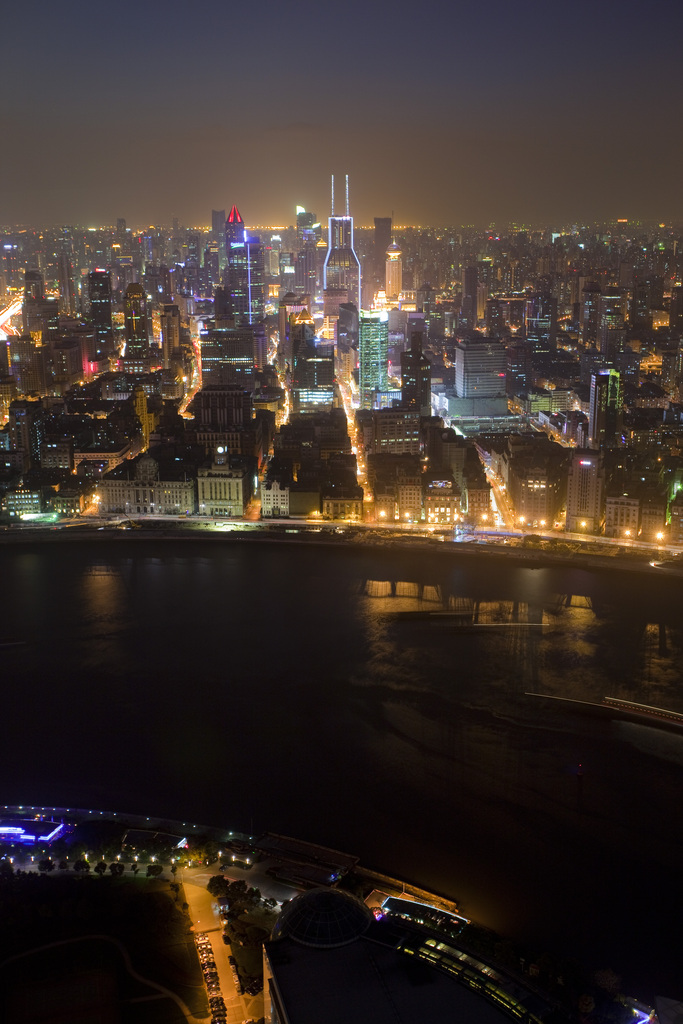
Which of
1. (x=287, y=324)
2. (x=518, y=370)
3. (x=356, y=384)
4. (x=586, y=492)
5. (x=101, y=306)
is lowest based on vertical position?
(x=586, y=492)

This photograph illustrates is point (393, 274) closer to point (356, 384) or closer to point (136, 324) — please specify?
point (136, 324)

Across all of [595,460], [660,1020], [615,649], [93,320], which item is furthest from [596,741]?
[93,320]

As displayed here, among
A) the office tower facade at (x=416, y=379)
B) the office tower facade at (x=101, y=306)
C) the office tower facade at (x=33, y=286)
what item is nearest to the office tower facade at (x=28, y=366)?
the office tower facade at (x=101, y=306)

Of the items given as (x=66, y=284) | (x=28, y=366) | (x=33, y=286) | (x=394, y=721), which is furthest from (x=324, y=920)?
(x=66, y=284)

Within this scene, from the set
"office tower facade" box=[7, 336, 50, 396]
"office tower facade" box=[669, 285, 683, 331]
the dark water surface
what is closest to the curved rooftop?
the dark water surface

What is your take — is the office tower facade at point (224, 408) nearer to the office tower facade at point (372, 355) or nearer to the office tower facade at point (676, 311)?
the office tower facade at point (372, 355)

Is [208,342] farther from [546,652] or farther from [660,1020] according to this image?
[660,1020]

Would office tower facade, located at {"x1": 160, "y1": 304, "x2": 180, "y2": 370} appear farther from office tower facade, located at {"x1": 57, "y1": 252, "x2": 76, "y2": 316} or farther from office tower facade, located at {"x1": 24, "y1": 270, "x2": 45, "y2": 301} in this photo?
office tower facade, located at {"x1": 57, "y1": 252, "x2": 76, "y2": 316}
